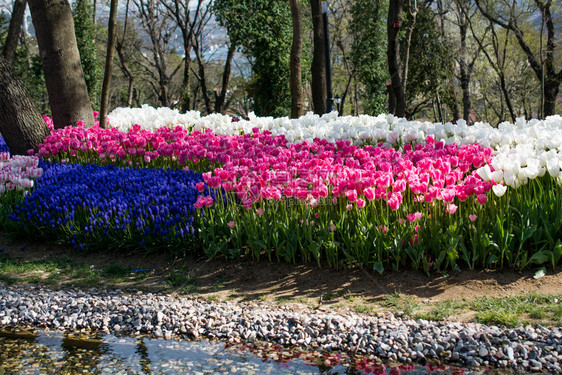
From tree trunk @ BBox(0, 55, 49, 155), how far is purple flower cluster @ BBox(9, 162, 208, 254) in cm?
200

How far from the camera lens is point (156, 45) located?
29375 mm

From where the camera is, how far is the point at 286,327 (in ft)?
11.3

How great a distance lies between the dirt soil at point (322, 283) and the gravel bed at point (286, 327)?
0.23 meters

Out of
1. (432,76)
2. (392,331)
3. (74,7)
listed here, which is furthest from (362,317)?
(74,7)

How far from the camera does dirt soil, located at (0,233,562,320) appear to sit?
388 centimetres

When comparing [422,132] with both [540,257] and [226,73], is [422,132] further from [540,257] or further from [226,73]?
[226,73]

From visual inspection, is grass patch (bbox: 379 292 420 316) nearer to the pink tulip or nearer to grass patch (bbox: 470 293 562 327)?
grass patch (bbox: 470 293 562 327)

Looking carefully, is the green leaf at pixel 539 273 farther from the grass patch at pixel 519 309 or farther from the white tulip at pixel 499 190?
the white tulip at pixel 499 190

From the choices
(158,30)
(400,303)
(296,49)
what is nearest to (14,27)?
(296,49)

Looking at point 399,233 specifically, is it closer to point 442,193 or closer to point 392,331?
point 442,193

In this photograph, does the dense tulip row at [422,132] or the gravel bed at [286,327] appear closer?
the gravel bed at [286,327]

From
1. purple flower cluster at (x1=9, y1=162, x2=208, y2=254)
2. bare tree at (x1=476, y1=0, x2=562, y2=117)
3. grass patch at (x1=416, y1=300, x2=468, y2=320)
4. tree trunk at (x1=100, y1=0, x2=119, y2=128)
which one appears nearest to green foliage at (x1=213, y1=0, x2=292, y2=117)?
bare tree at (x1=476, y1=0, x2=562, y2=117)

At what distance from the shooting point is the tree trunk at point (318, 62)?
38.7 feet

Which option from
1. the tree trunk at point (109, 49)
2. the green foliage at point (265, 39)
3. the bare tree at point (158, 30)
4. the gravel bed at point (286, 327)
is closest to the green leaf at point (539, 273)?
the gravel bed at point (286, 327)
